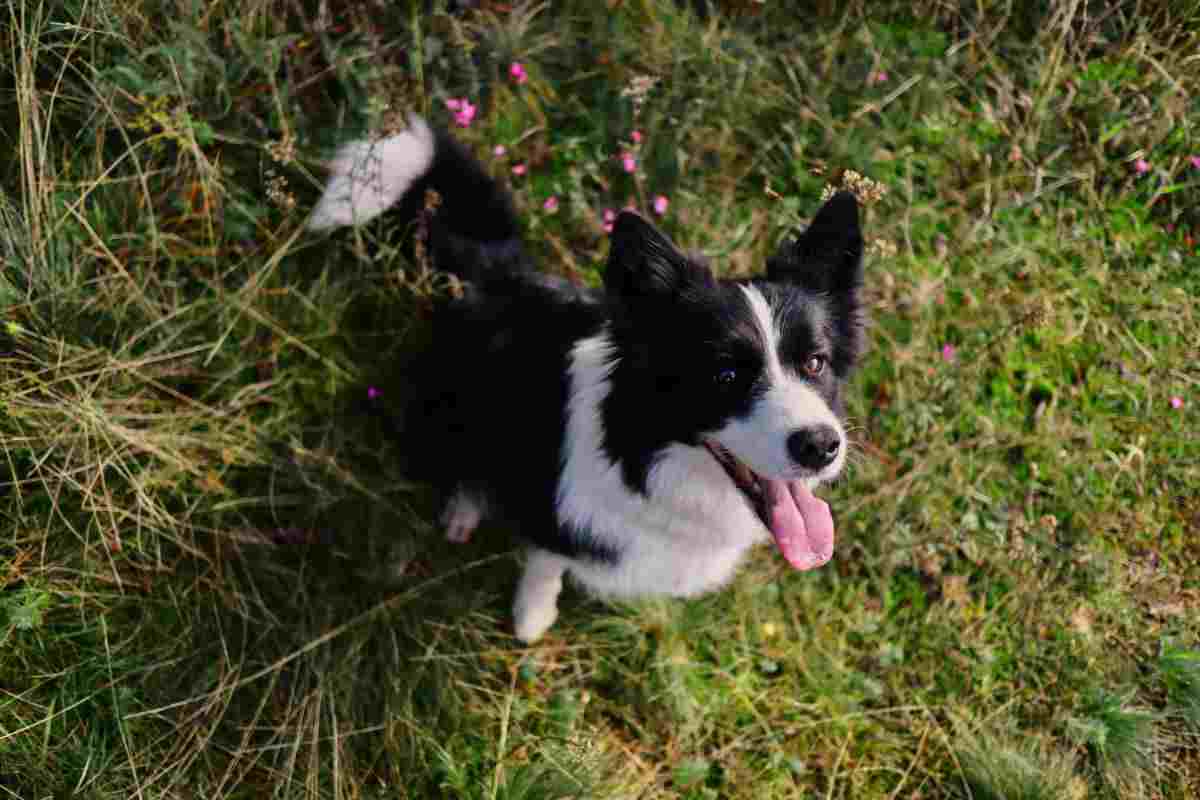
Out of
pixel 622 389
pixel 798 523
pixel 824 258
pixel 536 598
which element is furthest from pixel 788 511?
pixel 536 598

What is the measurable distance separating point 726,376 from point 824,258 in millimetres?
396

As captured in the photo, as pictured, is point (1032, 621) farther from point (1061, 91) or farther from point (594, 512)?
point (1061, 91)

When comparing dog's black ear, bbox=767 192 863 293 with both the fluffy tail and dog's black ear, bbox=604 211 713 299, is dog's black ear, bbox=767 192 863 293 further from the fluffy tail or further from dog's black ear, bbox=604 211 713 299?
the fluffy tail

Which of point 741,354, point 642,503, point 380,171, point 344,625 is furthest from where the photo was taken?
point 344,625

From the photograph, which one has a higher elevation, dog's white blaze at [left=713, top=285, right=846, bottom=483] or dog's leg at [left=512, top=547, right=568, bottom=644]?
dog's white blaze at [left=713, top=285, right=846, bottom=483]

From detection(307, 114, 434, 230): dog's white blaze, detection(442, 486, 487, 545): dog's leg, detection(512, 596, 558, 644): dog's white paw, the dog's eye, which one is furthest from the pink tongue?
detection(307, 114, 434, 230): dog's white blaze

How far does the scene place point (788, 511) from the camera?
6.75 ft

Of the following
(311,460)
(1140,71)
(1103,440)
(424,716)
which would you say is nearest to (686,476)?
(424,716)

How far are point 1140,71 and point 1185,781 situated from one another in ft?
8.21

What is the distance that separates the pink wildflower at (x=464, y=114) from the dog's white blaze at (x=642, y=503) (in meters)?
1.24

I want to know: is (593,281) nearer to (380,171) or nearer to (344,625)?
(380,171)

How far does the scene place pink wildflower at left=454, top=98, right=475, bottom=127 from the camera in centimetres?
303

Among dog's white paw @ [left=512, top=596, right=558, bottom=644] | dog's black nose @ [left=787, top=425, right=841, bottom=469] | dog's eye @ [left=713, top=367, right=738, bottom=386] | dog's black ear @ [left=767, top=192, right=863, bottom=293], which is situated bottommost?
dog's white paw @ [left=512, top=596, right=558, bottom=644]

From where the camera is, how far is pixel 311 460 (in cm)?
283
